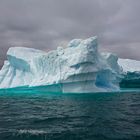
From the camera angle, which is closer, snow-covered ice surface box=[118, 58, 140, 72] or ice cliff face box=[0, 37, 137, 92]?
ice cliff face box=[0, 37, 137, 92]

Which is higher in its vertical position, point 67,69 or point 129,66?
point 129,66

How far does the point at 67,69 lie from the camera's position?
1271 inches

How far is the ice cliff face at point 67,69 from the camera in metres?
30.9

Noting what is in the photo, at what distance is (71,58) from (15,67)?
12281 millimetres

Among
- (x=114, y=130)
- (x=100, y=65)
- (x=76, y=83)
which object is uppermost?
(x=100, y=65)

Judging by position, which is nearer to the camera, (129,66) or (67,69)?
(67,69)

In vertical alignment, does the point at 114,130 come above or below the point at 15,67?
below

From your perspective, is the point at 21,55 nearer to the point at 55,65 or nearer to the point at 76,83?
the point at 55,65

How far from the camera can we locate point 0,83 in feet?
131

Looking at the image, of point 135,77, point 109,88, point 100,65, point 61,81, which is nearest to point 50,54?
point 61,81

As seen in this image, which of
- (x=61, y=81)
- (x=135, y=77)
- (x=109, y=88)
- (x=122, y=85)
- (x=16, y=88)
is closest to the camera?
(x=61, y=81)

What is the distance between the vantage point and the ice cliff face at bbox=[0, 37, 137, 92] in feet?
101

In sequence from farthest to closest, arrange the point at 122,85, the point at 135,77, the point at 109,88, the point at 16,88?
the point at 122,85, the point at 135,77, the point at 16,88, the point at 109,88

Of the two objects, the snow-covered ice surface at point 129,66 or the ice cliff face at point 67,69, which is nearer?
the ice cliff face at point 67,69
